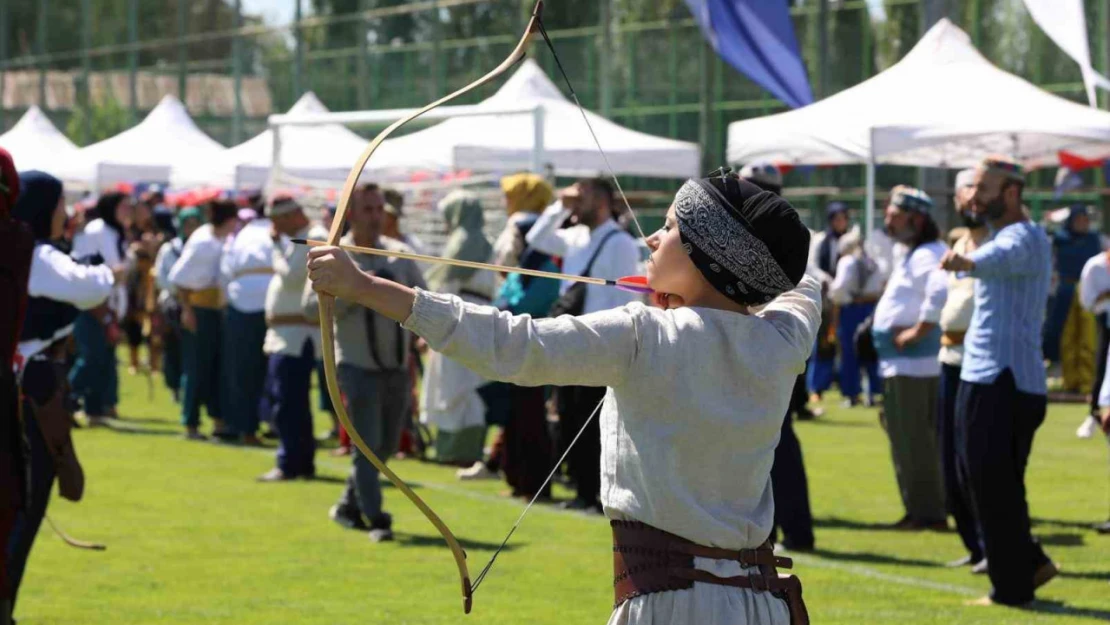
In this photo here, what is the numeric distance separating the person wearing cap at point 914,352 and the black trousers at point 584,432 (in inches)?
67.7

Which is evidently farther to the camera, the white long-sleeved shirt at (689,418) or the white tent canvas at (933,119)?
the white tent canvas at (933,119)

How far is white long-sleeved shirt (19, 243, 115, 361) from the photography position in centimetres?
668

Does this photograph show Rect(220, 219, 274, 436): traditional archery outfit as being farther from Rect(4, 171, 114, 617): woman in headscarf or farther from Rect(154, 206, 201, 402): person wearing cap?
Rect(4, 171, 114, 617): woman in headscarf

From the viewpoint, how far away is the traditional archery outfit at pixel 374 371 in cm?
995

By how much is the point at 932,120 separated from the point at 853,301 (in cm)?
551

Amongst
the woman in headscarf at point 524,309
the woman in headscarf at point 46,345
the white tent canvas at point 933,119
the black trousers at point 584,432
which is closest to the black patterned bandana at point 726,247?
the woman in headscarf at point 46,345

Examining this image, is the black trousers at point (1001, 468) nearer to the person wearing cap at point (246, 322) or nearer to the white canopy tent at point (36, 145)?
the person wearing cap at point (246, 322)

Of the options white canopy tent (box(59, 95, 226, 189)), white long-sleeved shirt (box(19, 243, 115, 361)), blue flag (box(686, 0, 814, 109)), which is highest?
blue flag (box(686, 0, 814, 109))

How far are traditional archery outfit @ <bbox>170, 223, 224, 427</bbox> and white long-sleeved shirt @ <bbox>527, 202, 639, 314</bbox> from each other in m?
4.90

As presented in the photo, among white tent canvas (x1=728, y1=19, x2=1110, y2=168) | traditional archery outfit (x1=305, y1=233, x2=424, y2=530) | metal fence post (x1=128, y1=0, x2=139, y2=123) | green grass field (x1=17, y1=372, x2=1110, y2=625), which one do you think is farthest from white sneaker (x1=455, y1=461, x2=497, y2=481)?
metal fence post (x1=128, y1=0, x2=139, y2=123)

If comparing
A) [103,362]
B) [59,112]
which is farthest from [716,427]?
[59,112]

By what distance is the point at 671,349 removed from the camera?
3.81m

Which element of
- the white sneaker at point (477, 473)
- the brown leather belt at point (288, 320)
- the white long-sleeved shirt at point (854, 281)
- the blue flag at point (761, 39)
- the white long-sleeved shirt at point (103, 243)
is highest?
the blue flag at point (761, 39)

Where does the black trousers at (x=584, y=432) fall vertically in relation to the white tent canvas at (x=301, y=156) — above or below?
below
